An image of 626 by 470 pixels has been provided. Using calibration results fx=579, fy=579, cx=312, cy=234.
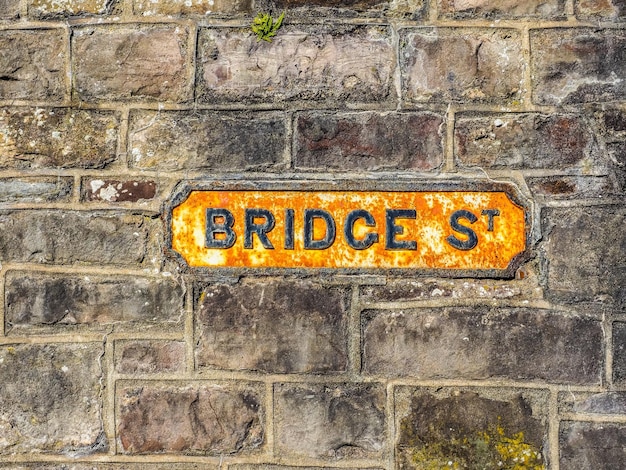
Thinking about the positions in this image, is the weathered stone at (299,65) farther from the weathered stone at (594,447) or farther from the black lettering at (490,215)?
the weathered stone at (594,447)

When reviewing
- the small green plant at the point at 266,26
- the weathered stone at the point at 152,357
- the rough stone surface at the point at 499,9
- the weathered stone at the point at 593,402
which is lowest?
the weathered stone at the point at 593,402

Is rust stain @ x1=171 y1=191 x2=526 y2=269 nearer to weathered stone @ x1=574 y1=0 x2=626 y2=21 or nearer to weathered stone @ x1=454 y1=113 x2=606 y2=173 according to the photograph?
weathered stone @ x1=454 y1=113 x2=606 y2=173

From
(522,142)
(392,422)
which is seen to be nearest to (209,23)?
(522,142)

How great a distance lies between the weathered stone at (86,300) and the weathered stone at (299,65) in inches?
27.0

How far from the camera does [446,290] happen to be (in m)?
1.93

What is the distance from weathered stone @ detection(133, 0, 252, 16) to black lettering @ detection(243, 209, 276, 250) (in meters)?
0.69

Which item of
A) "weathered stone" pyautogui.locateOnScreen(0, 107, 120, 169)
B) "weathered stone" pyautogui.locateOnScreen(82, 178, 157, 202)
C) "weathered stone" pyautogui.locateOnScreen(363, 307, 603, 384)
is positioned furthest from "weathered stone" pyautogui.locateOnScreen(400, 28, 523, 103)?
"weathered stone" pyautogui.locateOnScreen(0, 107, 120, 169)

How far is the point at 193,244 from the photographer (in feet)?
6.40

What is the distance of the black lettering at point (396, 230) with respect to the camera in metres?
1.92

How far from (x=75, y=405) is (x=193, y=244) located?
2.21 ft

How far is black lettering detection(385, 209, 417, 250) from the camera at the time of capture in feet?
6.31

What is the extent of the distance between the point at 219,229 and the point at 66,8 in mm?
944

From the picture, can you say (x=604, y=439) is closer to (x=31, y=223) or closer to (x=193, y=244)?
(x=193, y=244)

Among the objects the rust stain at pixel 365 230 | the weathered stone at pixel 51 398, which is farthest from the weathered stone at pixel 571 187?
the weathered stone at pixel 51 398
